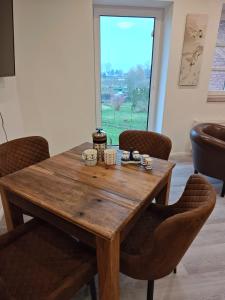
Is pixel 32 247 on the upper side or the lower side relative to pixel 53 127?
lower

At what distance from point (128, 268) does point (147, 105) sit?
2.81m

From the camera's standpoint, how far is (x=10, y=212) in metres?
1.33

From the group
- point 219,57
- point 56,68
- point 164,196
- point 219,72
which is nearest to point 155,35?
point 219,57

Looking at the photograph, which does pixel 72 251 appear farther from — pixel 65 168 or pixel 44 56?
pixel 44 56

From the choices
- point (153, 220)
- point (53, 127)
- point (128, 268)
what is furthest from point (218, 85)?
point (128, 268)

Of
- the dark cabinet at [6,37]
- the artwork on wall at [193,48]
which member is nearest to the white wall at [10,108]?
the dark cabinet at [6,37]

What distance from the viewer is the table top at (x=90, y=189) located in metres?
0.95

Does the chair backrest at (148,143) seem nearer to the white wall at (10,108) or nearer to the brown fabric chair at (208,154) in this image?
the brown fabric chair at (208,154)

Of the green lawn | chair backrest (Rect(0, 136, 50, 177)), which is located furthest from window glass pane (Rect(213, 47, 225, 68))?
chair backrest (Rect(0, 136, 50, 177))

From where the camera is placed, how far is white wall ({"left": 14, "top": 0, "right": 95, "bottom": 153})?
2.43 meters

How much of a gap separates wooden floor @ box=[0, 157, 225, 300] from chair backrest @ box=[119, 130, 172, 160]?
817 millimetres

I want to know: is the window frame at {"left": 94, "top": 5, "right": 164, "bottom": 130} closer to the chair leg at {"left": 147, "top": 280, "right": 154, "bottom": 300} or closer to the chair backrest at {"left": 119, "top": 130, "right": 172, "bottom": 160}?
the chair backrest at {"left": 119, "top": 130, "right": 172, "bottom": 160}

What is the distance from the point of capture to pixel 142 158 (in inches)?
57.4

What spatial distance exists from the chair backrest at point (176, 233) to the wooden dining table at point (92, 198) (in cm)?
16
